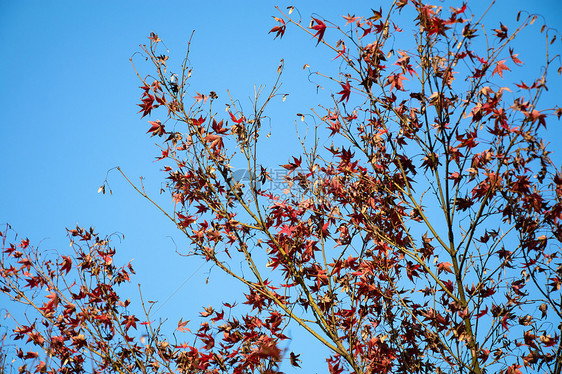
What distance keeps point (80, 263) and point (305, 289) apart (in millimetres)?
2081

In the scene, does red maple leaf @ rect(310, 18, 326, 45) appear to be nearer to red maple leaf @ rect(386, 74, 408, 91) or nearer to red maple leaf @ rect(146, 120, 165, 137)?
red maple leaf @ rect(386, 74, 408, 91)

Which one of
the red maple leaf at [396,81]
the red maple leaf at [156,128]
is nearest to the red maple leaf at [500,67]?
the red maple leaf at [396,81]

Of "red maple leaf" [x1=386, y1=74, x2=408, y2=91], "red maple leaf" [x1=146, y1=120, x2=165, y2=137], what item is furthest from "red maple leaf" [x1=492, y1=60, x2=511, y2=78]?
"red maple leaf" [x1=146, y1=120, x2=165, y2=137]

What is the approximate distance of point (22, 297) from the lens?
3.88 metres

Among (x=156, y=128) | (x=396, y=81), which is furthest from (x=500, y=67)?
A: (x=156, y=128)

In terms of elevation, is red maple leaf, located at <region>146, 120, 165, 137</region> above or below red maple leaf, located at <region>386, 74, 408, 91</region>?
below

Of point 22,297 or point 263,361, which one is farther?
point 22,297

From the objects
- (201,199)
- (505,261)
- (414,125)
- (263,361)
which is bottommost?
(263,361)

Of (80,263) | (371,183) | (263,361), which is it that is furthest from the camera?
(80,263)

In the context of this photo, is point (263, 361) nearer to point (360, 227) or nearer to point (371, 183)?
point (360, 227)

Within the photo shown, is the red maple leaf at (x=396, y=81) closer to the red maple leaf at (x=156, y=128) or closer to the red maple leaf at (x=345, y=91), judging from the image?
the red maple leaf at (x=345, y=91)

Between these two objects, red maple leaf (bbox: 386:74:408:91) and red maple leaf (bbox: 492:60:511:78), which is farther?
red maple leaf (bbox: 386:74:408:91)

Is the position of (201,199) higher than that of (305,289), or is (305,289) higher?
(201,199)

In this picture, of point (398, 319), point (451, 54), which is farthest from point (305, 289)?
point (451, 54)
